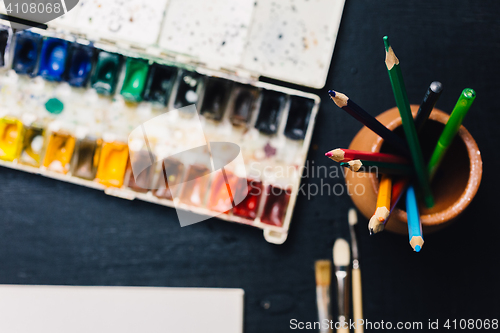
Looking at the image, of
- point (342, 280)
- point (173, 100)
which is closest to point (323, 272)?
point (342, 280)

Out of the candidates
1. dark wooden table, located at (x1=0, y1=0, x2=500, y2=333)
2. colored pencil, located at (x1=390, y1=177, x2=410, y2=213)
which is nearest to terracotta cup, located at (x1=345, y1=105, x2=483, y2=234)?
colored pencil, located at (x1=390, y1=177, x2=410, y2=213)

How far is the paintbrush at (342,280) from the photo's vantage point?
51 cm

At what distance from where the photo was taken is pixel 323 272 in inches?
20.3

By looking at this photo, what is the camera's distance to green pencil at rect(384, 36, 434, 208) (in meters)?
0.30

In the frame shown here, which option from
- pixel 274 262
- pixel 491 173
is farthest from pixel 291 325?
pixel 491 173

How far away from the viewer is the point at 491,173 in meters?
0.51

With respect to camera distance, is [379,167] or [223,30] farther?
[223,30]

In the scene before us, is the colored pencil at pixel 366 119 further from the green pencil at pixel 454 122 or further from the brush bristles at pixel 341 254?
the brush bristles at pixel 341 254

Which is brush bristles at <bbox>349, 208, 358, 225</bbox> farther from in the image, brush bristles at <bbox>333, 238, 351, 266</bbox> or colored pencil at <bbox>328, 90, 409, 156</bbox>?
colored pencil at <bbox>328, 90, 409, 156</bbox>

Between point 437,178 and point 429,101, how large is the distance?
0.45 ft

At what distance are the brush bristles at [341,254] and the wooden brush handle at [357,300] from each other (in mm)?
19

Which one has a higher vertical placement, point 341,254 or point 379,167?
point 379,167

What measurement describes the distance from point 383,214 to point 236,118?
0.26m

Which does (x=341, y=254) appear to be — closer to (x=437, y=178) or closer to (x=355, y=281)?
(x=355, y=281)
